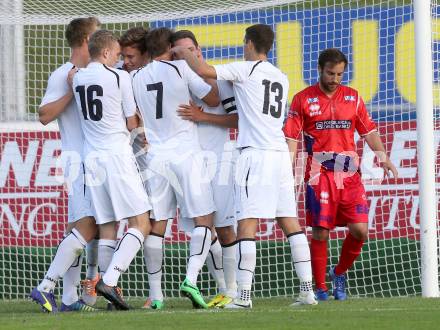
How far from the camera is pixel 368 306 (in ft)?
27.9

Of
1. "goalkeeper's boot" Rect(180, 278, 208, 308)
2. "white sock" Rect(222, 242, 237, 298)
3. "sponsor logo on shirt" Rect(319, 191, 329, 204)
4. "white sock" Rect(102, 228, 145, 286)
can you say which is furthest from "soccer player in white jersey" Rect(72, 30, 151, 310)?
"sponsor logo on shirt" Rect(319, 191, 329, 204)

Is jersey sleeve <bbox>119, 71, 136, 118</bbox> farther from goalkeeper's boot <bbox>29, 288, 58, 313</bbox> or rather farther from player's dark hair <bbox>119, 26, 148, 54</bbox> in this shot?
goalkeeper's boot <bbox>29, 288, 58, 313</bbox>

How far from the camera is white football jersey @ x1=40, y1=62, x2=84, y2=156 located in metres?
8.70

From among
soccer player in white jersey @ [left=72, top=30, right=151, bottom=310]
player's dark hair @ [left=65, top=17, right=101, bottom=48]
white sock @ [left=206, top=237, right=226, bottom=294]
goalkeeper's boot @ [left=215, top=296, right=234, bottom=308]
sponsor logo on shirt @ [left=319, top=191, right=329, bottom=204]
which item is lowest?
goalkeeper's boot @ [left=215, top=296, right=234, bottom=308]

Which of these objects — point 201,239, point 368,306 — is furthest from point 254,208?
point 368,306

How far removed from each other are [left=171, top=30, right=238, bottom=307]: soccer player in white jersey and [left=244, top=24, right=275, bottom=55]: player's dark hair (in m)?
0.45

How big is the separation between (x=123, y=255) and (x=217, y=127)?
133cm

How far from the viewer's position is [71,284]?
8.88 meters

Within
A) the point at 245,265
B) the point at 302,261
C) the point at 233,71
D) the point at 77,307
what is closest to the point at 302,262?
the point at 302,261

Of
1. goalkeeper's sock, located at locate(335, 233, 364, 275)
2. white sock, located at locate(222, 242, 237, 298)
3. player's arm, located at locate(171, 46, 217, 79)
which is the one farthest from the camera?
goalkeeper's sock, located at locate(335, 233, 364, 275)

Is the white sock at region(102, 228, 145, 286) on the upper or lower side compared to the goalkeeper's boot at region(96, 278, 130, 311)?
upper

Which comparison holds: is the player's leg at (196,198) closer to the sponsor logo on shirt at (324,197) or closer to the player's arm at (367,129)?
the sponsor logo on shirt at (324,197)

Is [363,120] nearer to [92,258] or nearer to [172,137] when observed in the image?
[172,137]

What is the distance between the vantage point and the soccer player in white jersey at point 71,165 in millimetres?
8523
